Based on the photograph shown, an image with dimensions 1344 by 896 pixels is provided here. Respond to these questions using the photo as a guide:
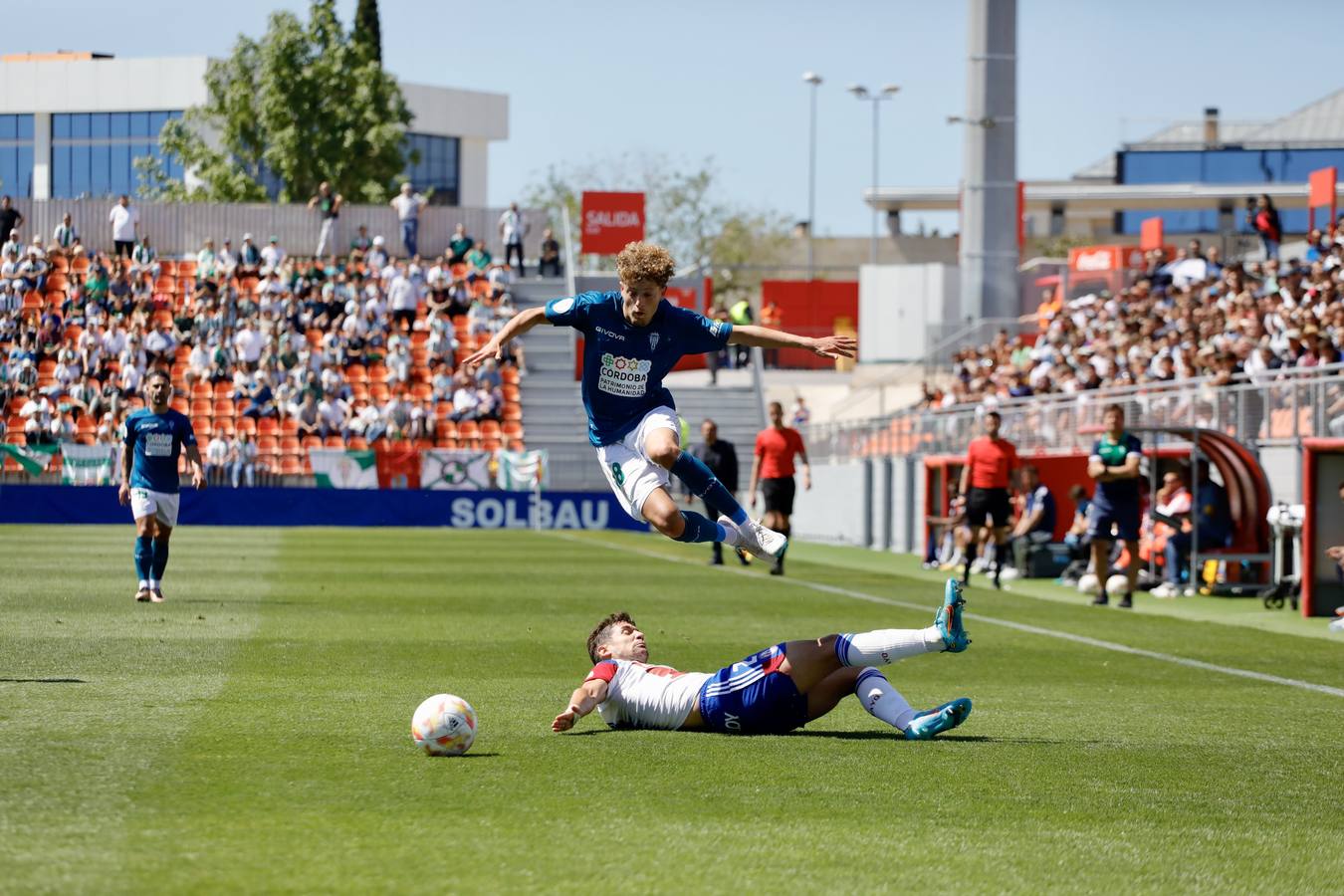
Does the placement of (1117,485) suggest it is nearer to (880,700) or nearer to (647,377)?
(647,377)

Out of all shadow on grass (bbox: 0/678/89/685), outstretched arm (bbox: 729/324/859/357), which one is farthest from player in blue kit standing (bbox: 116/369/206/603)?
outstretched arm (bbox: 729/324/859/357)

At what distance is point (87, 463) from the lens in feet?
130

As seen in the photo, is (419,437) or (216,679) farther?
(419,437)

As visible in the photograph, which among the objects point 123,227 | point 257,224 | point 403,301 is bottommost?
point 403,301

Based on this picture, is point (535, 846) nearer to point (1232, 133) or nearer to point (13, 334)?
point (13, 334)

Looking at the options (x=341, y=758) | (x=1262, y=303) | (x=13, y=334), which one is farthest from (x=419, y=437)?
(x=341, y=758)

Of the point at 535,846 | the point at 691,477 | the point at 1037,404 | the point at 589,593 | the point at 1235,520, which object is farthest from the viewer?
the point at 1037,404

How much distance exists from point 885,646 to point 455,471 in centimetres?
3370

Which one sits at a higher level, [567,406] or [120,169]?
Result: [120,169]

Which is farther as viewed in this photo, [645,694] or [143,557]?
[143,557]

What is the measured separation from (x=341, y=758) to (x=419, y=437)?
35.6 metres

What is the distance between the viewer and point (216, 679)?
1091 centimetres

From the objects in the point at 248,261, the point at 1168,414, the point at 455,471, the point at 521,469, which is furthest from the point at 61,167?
the point at 1168,414

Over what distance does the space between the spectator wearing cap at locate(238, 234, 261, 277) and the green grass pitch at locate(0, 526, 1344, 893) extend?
3308 cm
